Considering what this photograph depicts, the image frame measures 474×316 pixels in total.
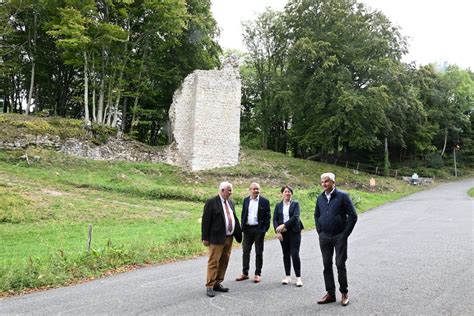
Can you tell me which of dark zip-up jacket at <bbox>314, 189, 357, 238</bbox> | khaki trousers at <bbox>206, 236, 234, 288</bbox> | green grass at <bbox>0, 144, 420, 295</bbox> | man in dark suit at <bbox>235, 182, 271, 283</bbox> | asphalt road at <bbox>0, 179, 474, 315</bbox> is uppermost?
dark zip-up jacket at <bbox>314, 189, 357, 238</bbox>

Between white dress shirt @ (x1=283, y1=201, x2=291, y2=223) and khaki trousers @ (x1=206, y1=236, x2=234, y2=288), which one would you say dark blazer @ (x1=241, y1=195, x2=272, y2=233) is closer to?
white dress shirt @ (x1=283, y1=201, x2=291, y2=223)

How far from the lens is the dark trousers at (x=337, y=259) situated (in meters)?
6.04

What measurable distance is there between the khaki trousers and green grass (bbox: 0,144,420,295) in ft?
9.41

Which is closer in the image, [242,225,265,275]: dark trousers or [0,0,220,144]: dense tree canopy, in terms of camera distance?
[242,225,265,275]: dark trousers

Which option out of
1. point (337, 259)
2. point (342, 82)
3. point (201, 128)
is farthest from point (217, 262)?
point (342, 82)

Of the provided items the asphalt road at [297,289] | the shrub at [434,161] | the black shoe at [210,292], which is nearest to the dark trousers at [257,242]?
the asphalt road at [297,289]

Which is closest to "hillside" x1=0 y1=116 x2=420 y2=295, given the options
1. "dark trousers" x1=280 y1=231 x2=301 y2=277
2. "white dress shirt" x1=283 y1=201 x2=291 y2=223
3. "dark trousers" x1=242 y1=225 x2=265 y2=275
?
"dark trousers" x1=242 y1=225 x2=265 y2=275

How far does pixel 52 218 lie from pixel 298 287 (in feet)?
→ 35.1

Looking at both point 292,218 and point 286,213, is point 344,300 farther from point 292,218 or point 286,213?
point 286,213

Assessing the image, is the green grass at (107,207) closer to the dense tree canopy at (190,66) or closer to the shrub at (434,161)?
the dense tree canopy at (190,66)

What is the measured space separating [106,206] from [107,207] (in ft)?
0.54

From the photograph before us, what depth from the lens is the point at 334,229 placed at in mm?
6148

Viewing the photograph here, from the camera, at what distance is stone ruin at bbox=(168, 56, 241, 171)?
93.5 ft

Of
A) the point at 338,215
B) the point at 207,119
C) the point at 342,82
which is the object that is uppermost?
the point at 342,82
